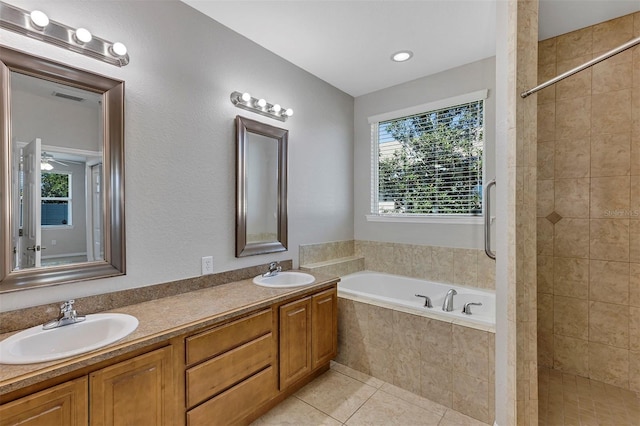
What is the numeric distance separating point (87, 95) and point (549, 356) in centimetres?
373

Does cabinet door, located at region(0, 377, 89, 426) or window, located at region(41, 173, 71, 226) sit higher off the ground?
window, located at region(41, 173, 71, 226)

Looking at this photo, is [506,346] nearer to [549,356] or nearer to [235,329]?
[549,356]

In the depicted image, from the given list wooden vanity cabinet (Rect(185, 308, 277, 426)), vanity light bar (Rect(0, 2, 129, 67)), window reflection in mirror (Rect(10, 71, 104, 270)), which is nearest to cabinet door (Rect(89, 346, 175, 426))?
wooden vanity cabinet (Rect(185, 308, 277, 426))

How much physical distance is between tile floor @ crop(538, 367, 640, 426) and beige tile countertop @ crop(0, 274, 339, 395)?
1.68 metres

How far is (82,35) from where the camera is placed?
148cm

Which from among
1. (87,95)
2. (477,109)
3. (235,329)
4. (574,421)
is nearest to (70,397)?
(235,329)

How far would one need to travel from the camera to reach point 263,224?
251cm

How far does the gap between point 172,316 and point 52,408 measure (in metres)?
0.54

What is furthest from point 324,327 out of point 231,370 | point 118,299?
point 118,299

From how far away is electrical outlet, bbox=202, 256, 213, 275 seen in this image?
2.07 metres

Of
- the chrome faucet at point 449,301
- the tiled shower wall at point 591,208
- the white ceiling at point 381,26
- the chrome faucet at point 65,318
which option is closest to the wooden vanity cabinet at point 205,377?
the chrome faucet at point 65,318

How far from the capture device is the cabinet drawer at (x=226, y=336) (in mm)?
1487

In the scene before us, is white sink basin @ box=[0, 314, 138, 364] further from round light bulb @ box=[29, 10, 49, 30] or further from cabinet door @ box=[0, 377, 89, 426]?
round light bulb @ box=[29, 10, 49, 30]

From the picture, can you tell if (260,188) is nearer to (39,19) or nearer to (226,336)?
(226,336)
